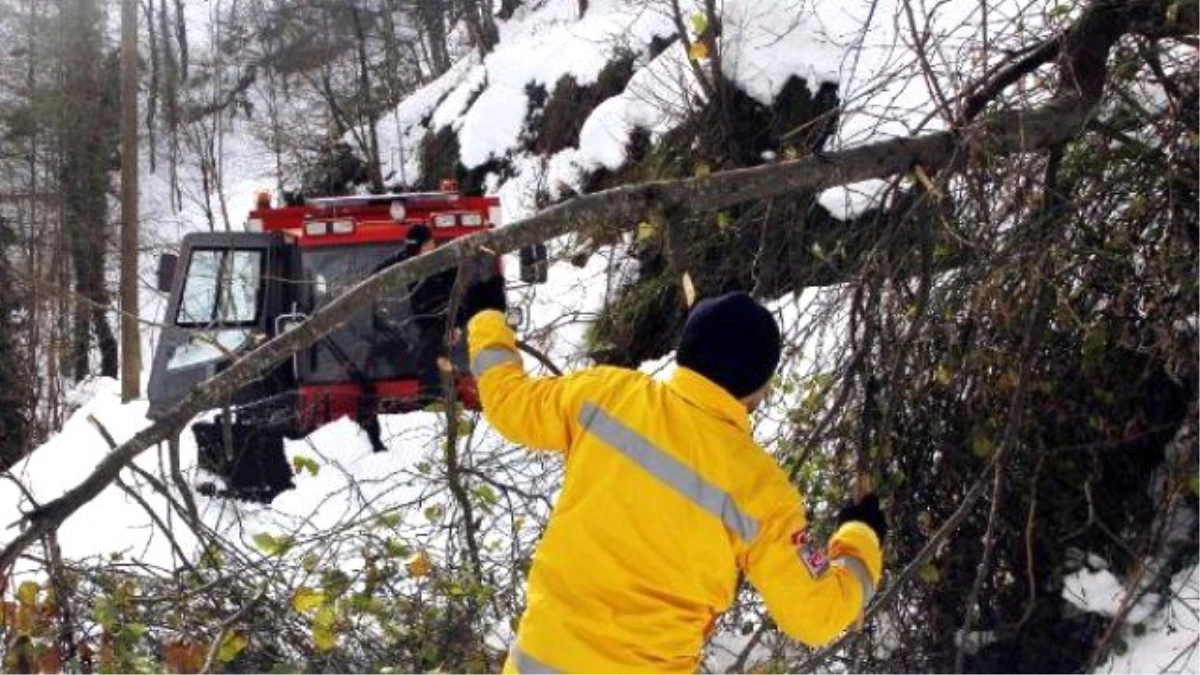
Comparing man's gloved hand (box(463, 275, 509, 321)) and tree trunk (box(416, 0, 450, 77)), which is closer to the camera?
man's gloved hand (box(463, 275, 509, 321))

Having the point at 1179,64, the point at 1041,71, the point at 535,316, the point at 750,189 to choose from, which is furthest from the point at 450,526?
the point at 1179,64

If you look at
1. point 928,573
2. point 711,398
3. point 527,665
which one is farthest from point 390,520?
point 711,398

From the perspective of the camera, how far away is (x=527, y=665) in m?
2.86

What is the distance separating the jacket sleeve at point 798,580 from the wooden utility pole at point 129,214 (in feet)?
53.9

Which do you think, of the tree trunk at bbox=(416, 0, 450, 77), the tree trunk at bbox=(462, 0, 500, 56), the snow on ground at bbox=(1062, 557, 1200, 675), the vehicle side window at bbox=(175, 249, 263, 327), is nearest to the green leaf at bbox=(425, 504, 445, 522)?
the snow on ground at bbox=(1062, 557, 1200, 675)

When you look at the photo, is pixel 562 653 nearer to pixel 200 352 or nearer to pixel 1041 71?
pixel 1041 71

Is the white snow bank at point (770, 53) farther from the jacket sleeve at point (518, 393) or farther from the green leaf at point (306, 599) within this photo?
the jacket sleeve at point (518, 393)

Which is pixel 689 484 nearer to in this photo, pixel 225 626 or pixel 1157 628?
pixel 225 626

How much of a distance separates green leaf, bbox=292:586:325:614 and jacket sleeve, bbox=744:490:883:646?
165 cm

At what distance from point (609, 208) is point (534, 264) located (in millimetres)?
870

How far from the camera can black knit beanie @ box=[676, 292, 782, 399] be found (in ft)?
9.11

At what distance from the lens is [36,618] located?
3.82 metres

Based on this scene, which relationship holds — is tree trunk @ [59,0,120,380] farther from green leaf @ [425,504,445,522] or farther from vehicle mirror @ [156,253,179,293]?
green leaf @ [425,504,445,522]

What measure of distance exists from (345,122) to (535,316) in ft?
72.8
